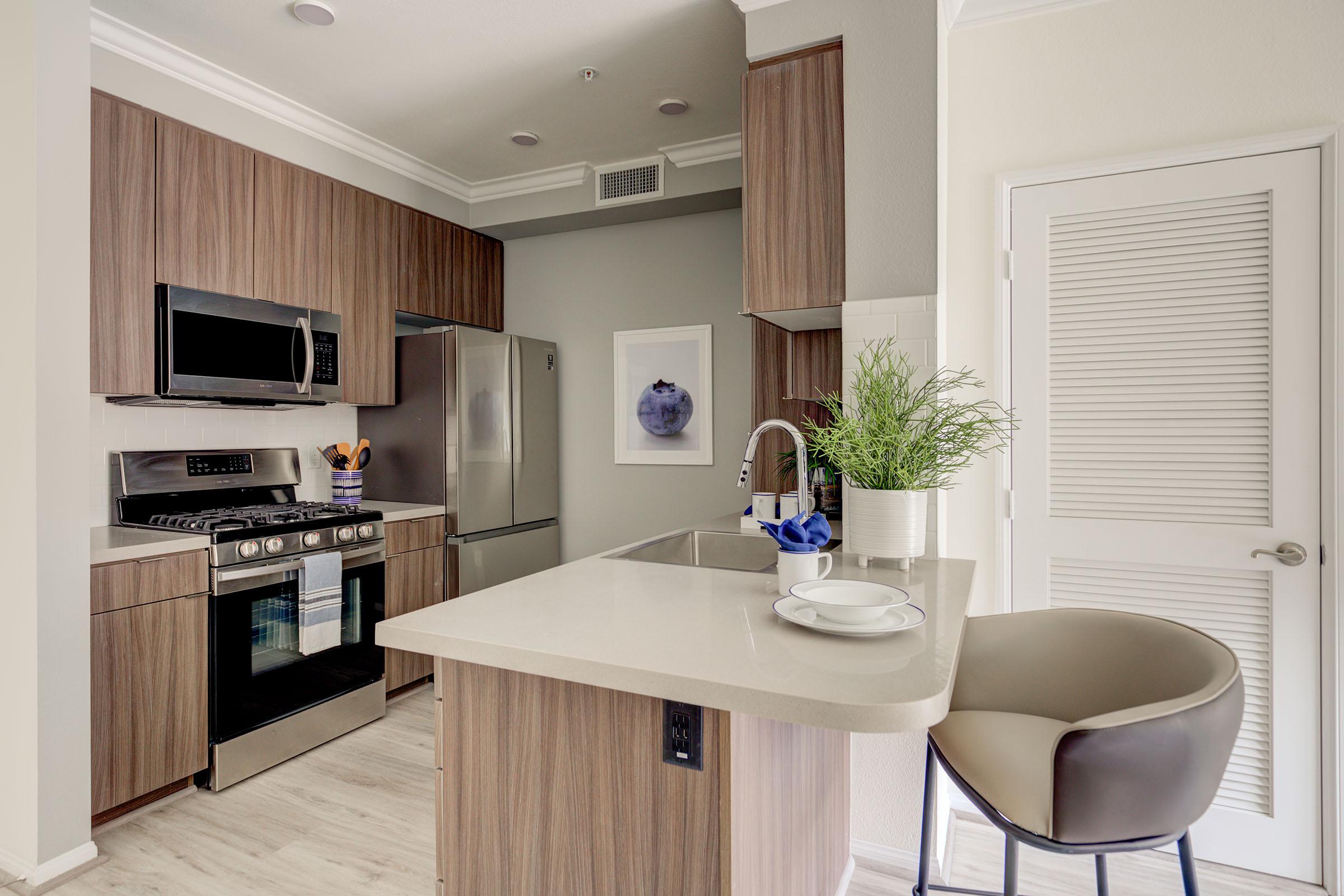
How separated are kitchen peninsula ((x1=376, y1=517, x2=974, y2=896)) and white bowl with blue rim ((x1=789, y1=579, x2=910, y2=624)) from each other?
40 millimetres

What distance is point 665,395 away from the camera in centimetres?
390

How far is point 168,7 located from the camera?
2400mm

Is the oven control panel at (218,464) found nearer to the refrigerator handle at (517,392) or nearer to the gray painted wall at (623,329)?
the refrigerator handle at (517,392)

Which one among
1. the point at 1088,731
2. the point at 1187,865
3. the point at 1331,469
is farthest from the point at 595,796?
the point at 1331,469

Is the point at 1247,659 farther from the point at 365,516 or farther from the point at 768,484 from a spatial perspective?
the point at 365,516

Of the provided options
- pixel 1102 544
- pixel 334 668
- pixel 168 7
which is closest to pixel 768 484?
pixel 1102 544

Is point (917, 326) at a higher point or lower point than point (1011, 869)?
higher

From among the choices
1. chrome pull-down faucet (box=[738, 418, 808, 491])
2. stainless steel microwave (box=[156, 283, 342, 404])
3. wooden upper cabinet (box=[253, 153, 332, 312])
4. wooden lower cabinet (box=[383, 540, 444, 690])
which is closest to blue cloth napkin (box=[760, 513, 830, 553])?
chrome pull-down faucet (box=[738, 418, 808, 491])

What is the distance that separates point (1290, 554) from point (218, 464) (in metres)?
3.81

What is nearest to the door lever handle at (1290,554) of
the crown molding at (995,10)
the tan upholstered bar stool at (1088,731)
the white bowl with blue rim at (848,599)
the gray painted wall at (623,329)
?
the tan upholstered bar stool at (1088,731)

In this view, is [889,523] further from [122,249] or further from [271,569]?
[122,249]

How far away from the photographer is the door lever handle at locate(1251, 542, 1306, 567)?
1.98 m

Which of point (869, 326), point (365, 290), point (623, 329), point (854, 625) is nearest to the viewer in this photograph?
point (854, 625)

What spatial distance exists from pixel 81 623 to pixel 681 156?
3.01 metres
